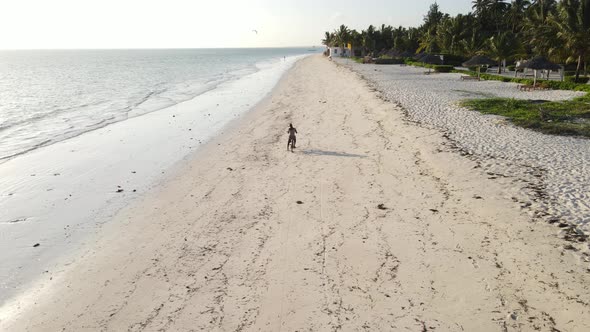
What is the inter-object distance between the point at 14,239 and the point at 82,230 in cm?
165

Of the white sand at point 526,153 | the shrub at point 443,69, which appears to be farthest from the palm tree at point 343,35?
the white sand at point 526,153

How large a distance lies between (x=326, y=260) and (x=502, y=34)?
42.7m

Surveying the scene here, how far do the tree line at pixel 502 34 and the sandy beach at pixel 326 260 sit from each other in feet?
84.5

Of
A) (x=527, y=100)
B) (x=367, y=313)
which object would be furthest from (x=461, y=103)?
(x=367, y=313)

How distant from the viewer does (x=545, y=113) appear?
20453 mm

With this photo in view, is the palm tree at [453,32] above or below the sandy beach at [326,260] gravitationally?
above

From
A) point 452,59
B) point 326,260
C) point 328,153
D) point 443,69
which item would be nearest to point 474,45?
point 443,69

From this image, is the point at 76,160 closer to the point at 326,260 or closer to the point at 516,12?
the point at 326,260

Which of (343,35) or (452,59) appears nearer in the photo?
(452,59)

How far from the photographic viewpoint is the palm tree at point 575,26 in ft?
101

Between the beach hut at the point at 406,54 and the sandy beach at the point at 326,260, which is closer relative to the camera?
the sandy beach at the point at 326,260

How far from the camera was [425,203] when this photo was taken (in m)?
11.4

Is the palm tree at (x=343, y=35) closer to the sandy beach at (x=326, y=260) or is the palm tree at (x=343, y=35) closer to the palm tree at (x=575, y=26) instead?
the palm tree at (x=575, y=26)

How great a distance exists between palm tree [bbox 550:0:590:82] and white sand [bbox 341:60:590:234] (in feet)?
19.6
